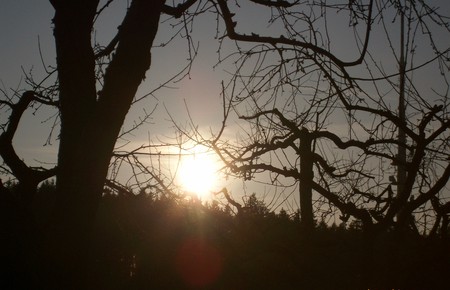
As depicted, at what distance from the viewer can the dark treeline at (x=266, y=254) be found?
348 centimetres

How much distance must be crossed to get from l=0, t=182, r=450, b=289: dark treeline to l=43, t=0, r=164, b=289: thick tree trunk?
0.60 feet

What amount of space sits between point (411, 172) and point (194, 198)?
247 centimetres

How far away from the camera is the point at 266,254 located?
160 inches

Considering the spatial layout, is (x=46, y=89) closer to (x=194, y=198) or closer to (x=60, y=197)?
(x=194, y=198)

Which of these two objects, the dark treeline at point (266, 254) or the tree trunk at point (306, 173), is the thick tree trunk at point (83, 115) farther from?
the tree trunk at point (306, 173)

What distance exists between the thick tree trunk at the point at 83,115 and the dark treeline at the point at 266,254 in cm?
18

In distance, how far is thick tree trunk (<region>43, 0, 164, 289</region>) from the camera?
248cm

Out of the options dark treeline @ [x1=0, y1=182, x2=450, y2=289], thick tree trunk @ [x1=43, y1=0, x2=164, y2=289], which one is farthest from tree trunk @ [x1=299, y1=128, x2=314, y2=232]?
thick tree trunk @ [x1=43, y1=0, x2=164, y2=289]

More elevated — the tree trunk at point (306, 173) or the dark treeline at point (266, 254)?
the tree trunk at point (306, 173)

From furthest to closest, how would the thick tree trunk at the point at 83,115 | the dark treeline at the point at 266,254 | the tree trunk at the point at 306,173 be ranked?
the tree trunk at the point at 306,173 → the dark treeline at the point at 266,254 → the thick tree trunk at the point at 83,115

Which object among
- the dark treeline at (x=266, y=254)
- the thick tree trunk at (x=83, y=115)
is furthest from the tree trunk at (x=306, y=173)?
the thick tree trunk at (x=83, y=115)

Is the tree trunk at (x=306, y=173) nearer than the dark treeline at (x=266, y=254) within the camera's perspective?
No

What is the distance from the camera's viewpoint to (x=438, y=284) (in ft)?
12.4

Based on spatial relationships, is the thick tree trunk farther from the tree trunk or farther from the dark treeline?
the tree trunk
